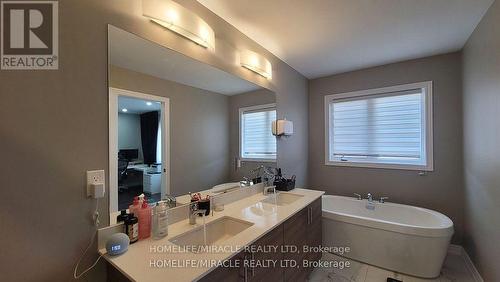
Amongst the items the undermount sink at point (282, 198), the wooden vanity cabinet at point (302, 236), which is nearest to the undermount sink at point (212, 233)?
the wooden vanity cabinet at point (302, 236)

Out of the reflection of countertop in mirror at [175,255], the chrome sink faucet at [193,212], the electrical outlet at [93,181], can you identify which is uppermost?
the electrical outlet at [93,181]

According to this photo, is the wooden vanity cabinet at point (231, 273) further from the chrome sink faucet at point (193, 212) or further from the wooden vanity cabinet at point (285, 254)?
the chrome sink faucet at point (193, 212)

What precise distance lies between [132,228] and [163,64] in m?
1.07

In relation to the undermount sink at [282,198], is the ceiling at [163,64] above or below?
above

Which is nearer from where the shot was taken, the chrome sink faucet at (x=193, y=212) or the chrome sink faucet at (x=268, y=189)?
the chrome sink faucet at (x=193, y=212)

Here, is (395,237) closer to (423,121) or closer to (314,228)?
(314,228)

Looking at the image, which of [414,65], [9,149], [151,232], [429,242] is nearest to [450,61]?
[414,65]

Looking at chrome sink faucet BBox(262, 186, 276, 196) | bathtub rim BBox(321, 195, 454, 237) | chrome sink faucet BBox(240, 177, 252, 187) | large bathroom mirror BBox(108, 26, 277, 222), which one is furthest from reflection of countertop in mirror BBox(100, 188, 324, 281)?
bathtub rim BBox(321, 195, 454, 237)

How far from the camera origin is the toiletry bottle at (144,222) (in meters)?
1.21

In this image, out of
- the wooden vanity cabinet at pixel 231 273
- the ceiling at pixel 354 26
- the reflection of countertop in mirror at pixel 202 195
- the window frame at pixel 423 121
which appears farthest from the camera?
the window frame at pixel 423 121

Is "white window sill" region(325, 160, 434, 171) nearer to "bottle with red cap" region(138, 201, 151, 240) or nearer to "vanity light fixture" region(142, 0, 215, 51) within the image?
"vanity light fixture" region(142, 0, 215, 51)

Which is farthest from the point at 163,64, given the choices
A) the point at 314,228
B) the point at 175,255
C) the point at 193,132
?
the point at 314,228

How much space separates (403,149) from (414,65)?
112 centimetres

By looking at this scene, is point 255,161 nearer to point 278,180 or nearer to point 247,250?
point 278,180
